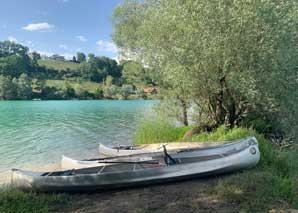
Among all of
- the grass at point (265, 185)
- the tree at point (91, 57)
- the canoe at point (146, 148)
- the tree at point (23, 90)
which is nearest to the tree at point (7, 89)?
the tree at point (23, 90)

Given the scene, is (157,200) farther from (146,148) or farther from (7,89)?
(7,89)

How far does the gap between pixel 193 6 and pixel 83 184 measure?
808 centimetres

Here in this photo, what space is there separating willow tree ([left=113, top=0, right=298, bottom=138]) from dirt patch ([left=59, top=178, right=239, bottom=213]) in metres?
4.92

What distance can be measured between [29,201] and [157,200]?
285cm

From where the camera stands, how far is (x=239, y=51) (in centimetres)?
1041

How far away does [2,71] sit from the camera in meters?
111

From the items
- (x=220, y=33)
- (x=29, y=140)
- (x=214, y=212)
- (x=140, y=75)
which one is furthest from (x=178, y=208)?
(x=29, y=140)

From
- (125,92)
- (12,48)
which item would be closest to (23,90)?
(125,92)

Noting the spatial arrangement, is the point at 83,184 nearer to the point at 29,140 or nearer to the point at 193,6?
the point at 193,6

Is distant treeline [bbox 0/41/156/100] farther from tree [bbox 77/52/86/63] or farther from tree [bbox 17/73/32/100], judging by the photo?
tree [bbox 77/52/86/63]

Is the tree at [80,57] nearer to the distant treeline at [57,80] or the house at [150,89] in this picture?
the distant treeline at [57,80]

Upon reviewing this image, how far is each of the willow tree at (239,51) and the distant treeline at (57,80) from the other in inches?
2321

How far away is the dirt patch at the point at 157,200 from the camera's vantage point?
18.3ft

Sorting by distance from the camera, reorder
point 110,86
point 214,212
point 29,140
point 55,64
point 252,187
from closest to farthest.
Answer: point 214,212
point 252,187
point 29,140
point 110,86
point 55,64
